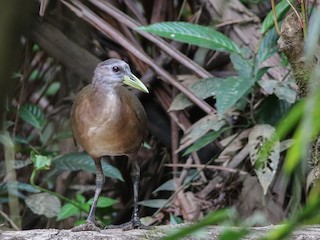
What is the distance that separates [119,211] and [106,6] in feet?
4.88

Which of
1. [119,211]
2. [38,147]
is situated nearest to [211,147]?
[119,211]

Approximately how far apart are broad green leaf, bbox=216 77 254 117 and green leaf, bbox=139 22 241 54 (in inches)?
8.1

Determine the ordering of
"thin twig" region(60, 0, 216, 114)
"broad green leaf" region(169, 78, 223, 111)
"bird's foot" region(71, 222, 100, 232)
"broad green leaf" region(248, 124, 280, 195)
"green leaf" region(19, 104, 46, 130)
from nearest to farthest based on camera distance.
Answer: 1. "bird's foot" region(71, 222, 100, 232)
2. "broad green leaf" region(248, 124, 280, 195)
3. "broad green leaf" region(169, 78, 223, 111)
4. "thin twig" region(60, 0, 216, 114)
5. "green leaf" region(19, 104, 46, 130)

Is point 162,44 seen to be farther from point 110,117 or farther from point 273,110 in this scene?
point 110,117

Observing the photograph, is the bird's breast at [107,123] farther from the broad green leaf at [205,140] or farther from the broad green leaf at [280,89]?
the broad green leaf at [280,89]

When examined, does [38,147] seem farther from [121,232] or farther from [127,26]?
[121,232]

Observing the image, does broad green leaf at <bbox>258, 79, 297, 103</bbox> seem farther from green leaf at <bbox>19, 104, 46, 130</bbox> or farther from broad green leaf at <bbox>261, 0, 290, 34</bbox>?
green leaf at <bbox>19, 104, 46, 130</bbox>

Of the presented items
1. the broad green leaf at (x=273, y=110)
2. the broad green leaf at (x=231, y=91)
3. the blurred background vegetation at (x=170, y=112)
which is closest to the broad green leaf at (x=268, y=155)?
the blurred background vegetation at (x=170, y=112)

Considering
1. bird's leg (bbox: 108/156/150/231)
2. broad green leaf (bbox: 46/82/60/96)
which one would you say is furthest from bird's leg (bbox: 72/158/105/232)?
broad green leaf (bbox: 46/82/60/96)

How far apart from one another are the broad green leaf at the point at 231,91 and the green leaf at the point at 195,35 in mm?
Result: 205

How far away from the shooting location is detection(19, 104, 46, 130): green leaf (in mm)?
4547

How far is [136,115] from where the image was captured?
11.4 feet

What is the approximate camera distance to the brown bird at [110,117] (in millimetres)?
3355

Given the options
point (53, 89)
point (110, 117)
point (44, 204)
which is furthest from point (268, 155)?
point (53, 89)
